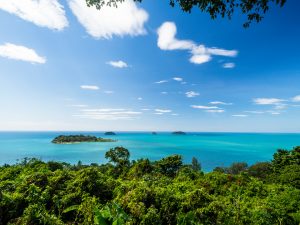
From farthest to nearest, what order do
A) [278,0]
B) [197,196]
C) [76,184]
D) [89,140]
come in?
[89,140] < [76,184] < [197,196] < [278,0]

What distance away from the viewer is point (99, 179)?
389 inches

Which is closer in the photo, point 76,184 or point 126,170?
point 76,184

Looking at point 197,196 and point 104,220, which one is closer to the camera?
point 104,220

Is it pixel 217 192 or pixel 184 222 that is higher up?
pixel 184 222

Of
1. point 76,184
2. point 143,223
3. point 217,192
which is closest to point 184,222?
point 143,223

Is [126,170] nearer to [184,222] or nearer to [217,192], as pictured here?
[217,192]

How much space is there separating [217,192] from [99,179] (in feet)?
32.0

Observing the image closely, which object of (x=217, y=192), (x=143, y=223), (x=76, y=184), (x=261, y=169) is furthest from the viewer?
(x=261, y=169)

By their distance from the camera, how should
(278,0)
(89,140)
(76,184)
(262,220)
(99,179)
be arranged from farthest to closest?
(89,140), (99,179), (76,184), (262,220), (278,0)

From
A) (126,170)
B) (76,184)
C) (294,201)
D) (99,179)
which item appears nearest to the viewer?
(76,184)

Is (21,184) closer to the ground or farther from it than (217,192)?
farther from it

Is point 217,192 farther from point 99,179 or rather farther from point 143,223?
point 143,223

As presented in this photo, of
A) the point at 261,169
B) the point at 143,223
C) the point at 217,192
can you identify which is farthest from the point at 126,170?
the point at 261,169

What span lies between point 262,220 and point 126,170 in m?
20.5
